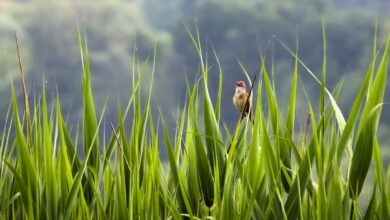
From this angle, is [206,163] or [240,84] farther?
[240,84]

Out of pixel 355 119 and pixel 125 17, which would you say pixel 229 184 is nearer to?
pixel 355 119

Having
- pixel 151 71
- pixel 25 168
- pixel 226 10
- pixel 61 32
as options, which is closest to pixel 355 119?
pixel 151 71

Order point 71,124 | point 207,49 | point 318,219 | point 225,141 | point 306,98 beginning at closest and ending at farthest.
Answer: point 318,219 < point 306,98 < point 207,49 < point 225,141 < point 71,124

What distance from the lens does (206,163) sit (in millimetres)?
2287

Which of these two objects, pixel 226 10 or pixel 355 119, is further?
pixel 226 10

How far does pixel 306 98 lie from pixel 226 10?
26.6 meters

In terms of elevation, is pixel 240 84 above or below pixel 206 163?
above

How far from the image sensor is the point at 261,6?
29562 millimetres

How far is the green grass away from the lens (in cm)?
202

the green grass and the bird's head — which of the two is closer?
the green grass

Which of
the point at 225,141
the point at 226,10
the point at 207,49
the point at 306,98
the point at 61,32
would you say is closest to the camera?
the point at 306,98

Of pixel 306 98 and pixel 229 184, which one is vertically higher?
pixel 306 98

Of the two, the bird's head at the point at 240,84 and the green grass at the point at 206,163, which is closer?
the green grass at the point at 206,163

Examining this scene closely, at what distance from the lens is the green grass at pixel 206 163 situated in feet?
6.61
